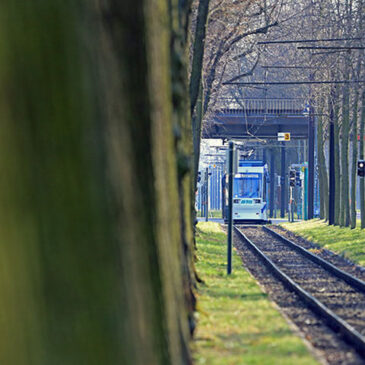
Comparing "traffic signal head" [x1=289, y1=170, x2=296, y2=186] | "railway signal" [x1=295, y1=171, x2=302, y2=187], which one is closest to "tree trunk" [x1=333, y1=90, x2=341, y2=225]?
"traffic signal head" [x1=289, y1=170, x2=296, y2=186]

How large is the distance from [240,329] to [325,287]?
26.1 feet

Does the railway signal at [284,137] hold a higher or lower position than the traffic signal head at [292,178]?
higher

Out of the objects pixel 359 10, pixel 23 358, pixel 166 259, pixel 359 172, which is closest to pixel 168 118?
pixel 166 259

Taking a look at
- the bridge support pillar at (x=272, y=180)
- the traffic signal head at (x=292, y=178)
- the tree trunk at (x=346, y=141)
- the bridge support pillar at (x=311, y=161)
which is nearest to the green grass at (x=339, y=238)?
the tree trunk at (x=346, y=141)

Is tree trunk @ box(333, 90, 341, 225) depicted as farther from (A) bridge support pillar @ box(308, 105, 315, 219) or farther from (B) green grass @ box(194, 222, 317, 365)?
(B) green grass @ box(194, 222, 317, 365)

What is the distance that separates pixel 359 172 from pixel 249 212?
67.4 feet

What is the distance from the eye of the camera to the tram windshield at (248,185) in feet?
163

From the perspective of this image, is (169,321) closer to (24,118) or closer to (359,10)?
(24,118)

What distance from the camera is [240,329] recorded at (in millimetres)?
11547

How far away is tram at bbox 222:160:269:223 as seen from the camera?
49562mm

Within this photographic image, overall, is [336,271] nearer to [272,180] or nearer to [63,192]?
[63,192]

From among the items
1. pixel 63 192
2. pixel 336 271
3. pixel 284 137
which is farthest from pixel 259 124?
pixel 63 192

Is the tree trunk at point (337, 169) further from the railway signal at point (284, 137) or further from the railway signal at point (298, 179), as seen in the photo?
the railway signal at point (298, 179)

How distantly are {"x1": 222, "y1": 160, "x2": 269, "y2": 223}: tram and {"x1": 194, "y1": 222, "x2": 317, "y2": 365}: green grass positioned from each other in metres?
30.8
